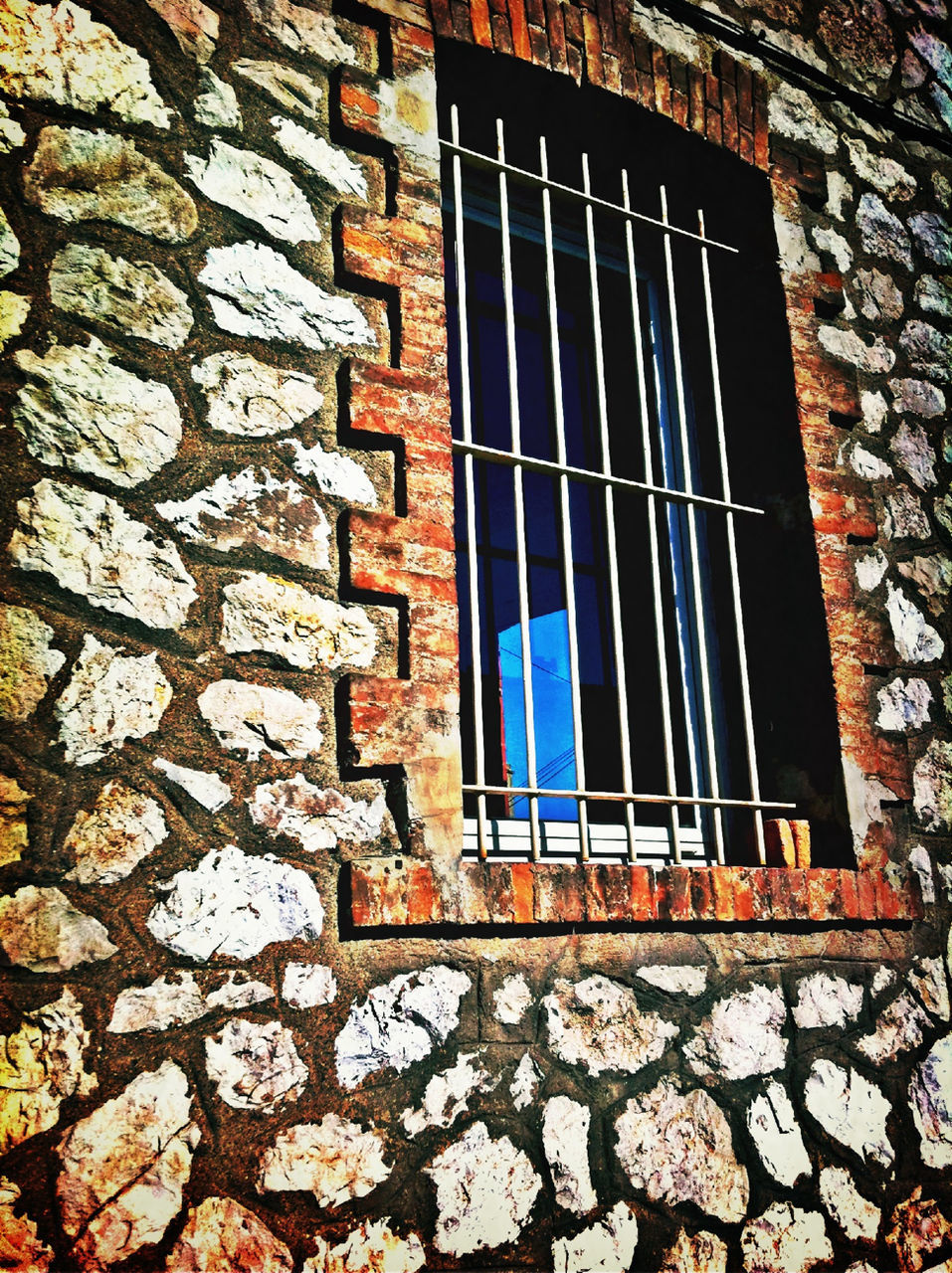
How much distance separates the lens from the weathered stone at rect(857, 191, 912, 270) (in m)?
3.55

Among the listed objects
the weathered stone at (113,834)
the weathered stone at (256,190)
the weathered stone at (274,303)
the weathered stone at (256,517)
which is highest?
the weathered stone at (256,190)

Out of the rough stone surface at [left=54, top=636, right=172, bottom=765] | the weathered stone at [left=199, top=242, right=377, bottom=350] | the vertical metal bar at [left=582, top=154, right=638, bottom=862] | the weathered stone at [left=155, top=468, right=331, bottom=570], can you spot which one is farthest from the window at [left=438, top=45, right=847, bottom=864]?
the rough stone surface at [left=54, top=636, right=172, bottom=765]

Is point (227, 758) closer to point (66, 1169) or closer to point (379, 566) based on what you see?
point (379, 566)

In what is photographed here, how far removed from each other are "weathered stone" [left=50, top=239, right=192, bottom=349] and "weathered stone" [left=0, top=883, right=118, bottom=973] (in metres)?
1.09

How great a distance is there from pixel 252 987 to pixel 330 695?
0.58 meters

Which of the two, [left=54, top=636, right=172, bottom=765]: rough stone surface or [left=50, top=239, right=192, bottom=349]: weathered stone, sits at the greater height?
[left=50, top=239, right=192, bottom=349]: weathered stone

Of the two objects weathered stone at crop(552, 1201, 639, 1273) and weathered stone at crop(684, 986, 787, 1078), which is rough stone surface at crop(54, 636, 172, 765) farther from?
weathered stone at crop(684, 986, 787, 1078)

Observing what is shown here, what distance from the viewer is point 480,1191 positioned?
2.04m

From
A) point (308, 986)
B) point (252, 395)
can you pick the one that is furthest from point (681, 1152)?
point (252, 395)

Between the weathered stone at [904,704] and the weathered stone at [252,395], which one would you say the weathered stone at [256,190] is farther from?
the weathered stone at [904,704]

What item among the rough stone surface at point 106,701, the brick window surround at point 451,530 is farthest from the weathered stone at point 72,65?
the rough stone surface at point 106,701

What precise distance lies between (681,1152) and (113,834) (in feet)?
4.59

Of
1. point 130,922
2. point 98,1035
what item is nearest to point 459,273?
point 130,922

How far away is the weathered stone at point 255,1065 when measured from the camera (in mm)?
1850
